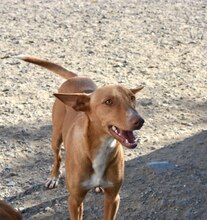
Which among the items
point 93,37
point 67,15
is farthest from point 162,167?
point 67,15

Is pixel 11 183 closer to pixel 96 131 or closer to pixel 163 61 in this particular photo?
pixel 96 131

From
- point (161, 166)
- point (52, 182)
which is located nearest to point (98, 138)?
point (52, 182)

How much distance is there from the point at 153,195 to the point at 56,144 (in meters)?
1.08

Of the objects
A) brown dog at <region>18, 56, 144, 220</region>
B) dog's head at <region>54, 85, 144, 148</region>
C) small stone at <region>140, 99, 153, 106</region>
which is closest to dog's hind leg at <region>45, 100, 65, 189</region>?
A: brown dog at <region>18, 56, 144, 220</region>

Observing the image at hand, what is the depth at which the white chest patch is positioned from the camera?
4625 mm

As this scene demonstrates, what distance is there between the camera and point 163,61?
930cm

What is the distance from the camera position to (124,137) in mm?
4238

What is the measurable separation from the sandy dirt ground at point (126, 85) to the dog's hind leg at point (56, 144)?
9 centimetres

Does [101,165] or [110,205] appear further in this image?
[110,205]

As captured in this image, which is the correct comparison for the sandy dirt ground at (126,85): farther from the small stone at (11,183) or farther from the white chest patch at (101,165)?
the white chest patch at (101,165)

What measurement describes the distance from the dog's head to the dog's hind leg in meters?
1.04

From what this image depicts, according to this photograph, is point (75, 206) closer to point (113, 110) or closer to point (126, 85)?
point (113, 110)

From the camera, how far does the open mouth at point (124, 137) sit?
4.20 meters

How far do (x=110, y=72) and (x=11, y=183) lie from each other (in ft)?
10.8
